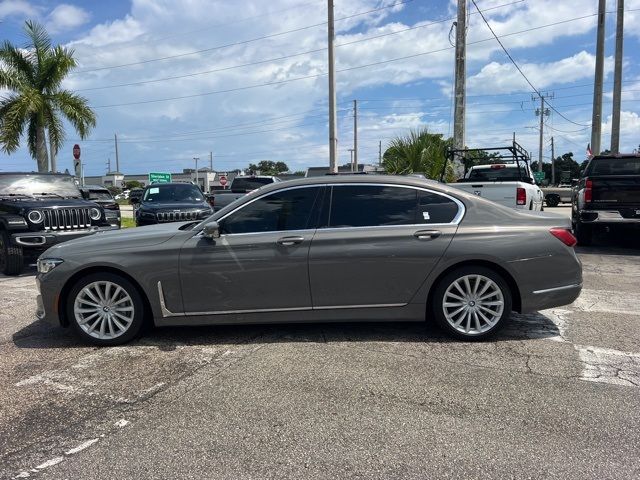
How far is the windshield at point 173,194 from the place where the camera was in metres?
13.7

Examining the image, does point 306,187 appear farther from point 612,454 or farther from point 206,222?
point 612,454

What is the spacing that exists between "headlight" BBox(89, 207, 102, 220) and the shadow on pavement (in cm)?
442

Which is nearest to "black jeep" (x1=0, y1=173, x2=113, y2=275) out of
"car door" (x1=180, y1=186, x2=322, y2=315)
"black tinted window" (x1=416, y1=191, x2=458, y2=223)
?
"car door" (x1=180, y1=186, x2=322, y2=315)

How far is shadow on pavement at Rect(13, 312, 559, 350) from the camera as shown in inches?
211

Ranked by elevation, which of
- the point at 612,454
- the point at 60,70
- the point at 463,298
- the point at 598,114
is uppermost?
the point at 60,70

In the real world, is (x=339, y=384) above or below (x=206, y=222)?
below

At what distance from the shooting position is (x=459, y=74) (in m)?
16.4

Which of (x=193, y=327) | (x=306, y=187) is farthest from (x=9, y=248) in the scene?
(x=306, y=187)

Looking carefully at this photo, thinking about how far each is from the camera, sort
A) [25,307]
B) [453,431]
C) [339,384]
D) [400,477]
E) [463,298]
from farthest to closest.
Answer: [25,307] < [463,298] < [339,384] < [453,431] < [400,477]

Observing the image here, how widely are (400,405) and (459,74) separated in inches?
566

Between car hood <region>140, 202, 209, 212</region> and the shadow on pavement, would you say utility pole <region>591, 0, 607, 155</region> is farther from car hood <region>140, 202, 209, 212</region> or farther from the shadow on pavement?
the shadow on pavement

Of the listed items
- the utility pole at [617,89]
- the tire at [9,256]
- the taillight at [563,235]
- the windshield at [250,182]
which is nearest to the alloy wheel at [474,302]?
the taillight at [563,235]

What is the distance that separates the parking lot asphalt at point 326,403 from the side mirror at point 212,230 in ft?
3.42

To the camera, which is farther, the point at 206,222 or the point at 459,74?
the point at 459,74
